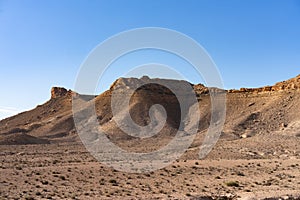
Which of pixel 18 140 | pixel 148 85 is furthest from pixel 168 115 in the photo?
pixel 18 140

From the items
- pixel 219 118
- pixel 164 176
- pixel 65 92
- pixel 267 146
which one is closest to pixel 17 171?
pixel 164 176

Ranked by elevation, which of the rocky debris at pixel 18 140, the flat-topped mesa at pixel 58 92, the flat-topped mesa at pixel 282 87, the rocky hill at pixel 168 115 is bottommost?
the rocky debris at pixel 18 140

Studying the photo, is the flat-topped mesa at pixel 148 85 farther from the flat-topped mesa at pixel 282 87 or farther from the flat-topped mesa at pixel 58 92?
the flat-topped mesa at pixel 58 92

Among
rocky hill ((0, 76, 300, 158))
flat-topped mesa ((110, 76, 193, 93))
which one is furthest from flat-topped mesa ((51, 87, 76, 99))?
flat-topped mesa ((110, 76, 193, 93))

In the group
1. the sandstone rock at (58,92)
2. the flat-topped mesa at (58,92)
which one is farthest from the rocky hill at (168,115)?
the sandstone rock at (58,92)

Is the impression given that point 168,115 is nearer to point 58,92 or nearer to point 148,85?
point 148,85

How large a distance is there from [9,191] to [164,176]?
9096mm

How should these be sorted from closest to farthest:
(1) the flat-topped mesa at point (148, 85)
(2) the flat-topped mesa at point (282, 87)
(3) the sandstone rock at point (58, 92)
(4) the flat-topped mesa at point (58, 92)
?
(2) the flat-topped mesa at point (282, 87) < (1) the flat-topped mesa at point (148, 85) < (4) the flat-topped mesa at point (58, 92) < (3) the sandstone rock at point (58, 92)

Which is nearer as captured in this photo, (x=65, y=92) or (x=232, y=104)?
(x=232, y=104)

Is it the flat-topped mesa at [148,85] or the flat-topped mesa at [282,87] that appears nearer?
the flat-topped mesa at [282,87]

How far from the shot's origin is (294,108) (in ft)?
201

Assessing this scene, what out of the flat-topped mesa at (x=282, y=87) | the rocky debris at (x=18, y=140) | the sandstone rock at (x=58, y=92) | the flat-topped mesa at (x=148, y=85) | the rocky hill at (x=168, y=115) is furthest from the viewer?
the sandstone rock at (x=58, y=92)

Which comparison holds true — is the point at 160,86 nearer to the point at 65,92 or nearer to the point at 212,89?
the point at 212,89

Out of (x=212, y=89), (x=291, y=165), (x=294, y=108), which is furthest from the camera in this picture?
(x=212, y=89)
